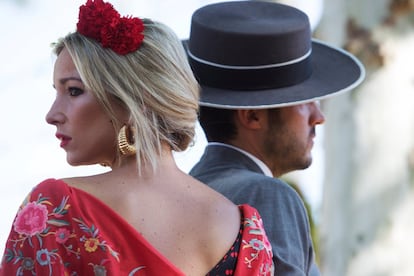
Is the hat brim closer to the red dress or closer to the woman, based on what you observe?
the woman

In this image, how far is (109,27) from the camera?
272 centimetres

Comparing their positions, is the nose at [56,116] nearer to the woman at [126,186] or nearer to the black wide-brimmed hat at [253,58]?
the woman at [126,186]

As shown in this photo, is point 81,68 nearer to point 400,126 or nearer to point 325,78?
point 325,78

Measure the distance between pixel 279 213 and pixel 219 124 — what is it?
17.4 inches

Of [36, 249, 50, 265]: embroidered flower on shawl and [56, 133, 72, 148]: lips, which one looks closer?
[36, 249, 50, 265]: embroidered flower on shawl

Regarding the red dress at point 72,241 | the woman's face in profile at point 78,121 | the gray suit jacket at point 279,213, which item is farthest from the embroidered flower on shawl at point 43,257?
the gray suit jacket at point 279,213

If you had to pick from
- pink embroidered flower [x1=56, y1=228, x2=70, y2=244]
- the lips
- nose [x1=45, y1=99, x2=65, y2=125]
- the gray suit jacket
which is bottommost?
the gray suit jacket

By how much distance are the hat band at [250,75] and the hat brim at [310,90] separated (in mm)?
14

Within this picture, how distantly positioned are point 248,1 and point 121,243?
4.46ft

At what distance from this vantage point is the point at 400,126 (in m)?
5.73

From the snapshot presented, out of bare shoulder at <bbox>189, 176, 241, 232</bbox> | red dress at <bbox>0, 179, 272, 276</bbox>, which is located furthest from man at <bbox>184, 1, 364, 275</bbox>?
red dress at <bbox>0, 179, 272, 276</bbox>

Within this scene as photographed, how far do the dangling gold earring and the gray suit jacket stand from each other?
1.81 ft

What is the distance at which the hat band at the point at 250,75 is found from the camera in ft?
11.2

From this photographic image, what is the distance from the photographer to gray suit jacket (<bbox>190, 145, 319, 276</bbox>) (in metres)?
3.06
